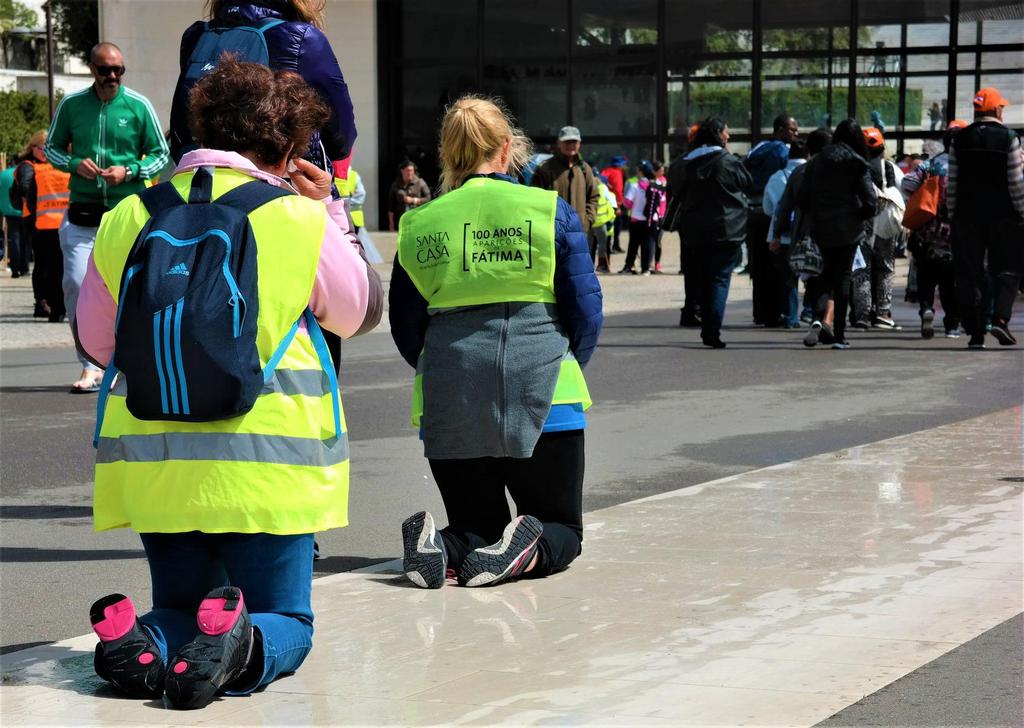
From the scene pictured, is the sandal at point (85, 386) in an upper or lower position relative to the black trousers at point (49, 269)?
lower

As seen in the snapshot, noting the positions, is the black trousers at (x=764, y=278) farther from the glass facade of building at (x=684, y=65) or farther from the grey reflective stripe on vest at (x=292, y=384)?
the glass facade of building at (x=684, y=65)

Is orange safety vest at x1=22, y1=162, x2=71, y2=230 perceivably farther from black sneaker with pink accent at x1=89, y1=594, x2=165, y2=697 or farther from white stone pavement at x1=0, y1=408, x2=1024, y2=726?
black sneaker with pink accent at x1=89, y1=594, x2=165, y2=697

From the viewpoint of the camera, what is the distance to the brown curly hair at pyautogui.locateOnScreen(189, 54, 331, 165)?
165 inches

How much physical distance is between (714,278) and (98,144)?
5.72 meters

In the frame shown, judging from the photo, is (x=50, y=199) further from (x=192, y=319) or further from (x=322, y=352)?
(x=192, y=319)

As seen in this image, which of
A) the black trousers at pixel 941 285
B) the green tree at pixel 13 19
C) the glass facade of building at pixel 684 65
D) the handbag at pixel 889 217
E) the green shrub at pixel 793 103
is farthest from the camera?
the green tree at pixel 13 19

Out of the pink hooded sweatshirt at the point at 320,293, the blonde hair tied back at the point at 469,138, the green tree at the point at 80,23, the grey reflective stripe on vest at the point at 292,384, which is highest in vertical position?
the green tree at the point at 80,23

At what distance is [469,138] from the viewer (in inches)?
223

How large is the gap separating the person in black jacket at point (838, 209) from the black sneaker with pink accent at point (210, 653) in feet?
34.1

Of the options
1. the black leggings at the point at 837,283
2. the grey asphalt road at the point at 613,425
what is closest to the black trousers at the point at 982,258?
the grey asphalt road at the point at 613,425

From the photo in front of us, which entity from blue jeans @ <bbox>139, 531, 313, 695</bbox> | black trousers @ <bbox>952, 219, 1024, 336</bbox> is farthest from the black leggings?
blue jeans @ <bbox>139, 531, 313, 695</bbox>

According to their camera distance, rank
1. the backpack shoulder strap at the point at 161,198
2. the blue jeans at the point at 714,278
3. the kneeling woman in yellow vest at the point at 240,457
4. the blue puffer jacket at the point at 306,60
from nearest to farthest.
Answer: the kneeling woman in yellow vest at the point at 240,457 → the backpack shoulder strap at the point at 161,198 → the blue puffer jacket at the point at 306,60 → the blue jeans at the point at 714,278

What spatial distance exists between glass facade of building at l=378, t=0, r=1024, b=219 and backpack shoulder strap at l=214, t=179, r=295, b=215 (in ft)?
104

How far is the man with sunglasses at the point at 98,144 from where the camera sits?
10070 millimetres
